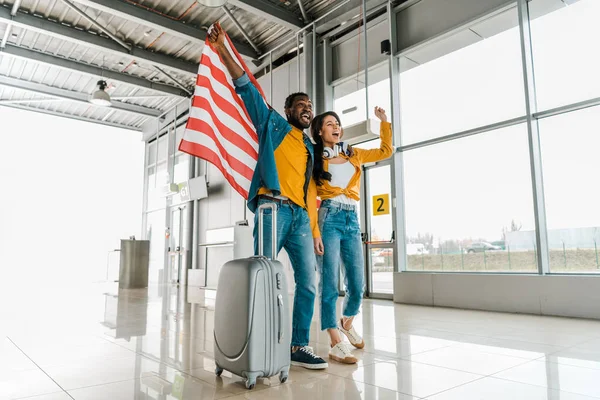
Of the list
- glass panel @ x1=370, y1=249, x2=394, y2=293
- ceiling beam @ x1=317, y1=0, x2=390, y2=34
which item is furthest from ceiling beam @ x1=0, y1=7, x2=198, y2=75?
glass panel @ x1=370, y1=249, x2=394, y2=293

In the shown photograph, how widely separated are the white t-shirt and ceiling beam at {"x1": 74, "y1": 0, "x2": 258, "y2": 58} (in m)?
5.78

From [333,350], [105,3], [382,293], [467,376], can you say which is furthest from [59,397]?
[105,3]

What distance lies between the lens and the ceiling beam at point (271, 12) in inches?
245

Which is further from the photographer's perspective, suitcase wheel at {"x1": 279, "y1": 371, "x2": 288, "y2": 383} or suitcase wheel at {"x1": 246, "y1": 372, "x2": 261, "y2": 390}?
Result: suitcase wheel at {"x1": 279, "y1": 371, "x2": 288, "y2": 383}

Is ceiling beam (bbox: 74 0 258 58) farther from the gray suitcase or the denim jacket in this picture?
the gray suitcase

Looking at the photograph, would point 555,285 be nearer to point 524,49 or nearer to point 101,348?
point 524,49

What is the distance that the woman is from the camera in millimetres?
2184

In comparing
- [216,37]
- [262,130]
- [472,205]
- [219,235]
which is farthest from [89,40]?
[262,130]

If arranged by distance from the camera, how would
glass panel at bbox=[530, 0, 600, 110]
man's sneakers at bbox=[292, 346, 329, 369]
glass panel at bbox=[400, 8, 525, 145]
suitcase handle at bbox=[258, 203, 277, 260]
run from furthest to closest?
glass panel at bbox=[400, 8, 525, 145], glass panel at bbox=[530, 0, 600, 110], man's sneakers at bbox=[292, 346, 329, 369], suitcase handle at bbox=[258, 203, 277, 260]

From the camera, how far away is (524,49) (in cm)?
460

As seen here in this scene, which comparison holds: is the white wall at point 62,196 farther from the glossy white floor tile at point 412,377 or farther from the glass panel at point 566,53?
the glass panel at point 566,53

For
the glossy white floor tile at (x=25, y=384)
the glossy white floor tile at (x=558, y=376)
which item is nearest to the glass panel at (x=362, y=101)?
the glossy white floor tile at (x=558, y=376)

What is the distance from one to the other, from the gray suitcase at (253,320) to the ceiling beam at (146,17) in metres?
6.15

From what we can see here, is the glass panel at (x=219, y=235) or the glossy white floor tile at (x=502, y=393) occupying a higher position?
the glass panel at (x=219, y=235)
